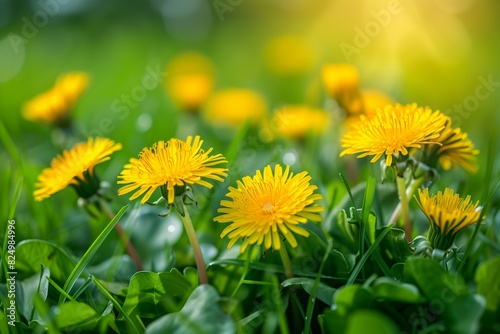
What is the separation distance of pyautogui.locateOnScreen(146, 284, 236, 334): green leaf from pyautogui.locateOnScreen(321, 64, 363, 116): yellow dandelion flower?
687 mm

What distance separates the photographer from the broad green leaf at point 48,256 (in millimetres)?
889

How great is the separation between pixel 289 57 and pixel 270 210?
177 cm

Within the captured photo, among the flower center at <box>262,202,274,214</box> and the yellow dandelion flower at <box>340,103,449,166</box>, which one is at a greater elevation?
the yellow dandelion flower at <box>340,103,449,166</box>

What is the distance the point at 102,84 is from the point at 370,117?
5.34 ft

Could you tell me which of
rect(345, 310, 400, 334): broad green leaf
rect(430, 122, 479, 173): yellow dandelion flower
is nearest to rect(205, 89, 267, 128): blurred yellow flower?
rect(430, 122, 479, 173): yellow dandelion flower

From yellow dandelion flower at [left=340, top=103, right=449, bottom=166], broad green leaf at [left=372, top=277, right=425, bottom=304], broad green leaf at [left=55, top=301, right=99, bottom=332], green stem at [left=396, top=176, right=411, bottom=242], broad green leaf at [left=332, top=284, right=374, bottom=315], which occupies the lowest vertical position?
broad green leaf at [left=55, top=301, right=99, bottom=332]

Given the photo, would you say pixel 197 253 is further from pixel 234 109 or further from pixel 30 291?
pixel 234 109

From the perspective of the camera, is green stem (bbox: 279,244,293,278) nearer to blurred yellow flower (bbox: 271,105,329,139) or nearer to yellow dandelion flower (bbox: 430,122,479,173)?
yellow dandelion flower (bbox: 430,122,479,173)

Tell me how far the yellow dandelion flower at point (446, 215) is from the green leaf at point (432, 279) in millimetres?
69

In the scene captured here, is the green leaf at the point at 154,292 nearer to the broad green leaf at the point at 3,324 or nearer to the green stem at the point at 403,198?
the broad green leaf at the point at 3,324

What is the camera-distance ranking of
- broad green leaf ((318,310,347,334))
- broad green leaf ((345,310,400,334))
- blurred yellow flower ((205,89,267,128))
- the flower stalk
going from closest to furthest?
broad green leaf ((345,310,400,334))
broad green leaf ((318,310,347,334))
the flower stalk
blurred yellow flower ((205,89,267,128))

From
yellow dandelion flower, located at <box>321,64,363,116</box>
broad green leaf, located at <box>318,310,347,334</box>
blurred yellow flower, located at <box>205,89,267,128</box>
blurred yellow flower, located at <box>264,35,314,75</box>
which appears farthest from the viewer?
blurred yellow flower, located at <box>264,35,314,75</box>

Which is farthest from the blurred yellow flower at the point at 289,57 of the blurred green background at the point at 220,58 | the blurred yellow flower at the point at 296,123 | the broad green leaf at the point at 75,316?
the broad green leaf at the point at 75,316

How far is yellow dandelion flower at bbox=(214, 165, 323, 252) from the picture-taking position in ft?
2.32
